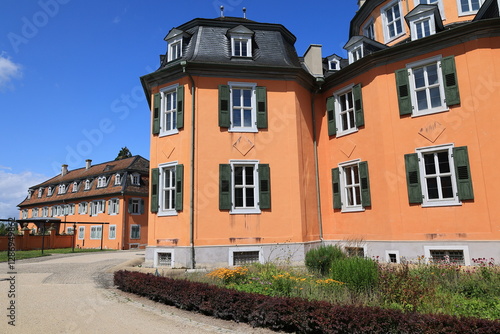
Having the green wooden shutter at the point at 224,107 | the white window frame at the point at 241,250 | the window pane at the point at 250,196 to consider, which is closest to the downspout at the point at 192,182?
the green wooden shutter at the point at 224,107

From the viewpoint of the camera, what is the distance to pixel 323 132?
1675cm

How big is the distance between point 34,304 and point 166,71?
1085 cm

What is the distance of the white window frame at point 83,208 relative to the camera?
38.5m

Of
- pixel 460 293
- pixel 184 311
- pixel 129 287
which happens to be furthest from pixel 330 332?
pixel 129 287

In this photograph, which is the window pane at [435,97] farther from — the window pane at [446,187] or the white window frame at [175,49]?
the white window frame at [175,49]

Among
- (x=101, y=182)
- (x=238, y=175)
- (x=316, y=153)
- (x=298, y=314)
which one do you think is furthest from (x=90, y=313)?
(x=101, y=182)

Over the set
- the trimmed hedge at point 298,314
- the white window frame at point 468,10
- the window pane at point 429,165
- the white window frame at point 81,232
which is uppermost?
the white window frame at point 468,10

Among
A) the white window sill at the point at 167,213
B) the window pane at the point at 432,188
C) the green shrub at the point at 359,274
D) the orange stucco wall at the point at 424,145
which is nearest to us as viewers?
the green shrub at the point at 359,274

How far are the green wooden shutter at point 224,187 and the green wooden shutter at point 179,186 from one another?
1680 millimetres

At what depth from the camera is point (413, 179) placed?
1303 cm

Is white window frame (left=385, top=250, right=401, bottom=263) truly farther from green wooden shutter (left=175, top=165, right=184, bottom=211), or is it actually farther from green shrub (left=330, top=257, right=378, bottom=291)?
green wooden shutter (left=175, top=165, right=184, bottom=211)

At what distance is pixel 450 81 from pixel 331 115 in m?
5.21

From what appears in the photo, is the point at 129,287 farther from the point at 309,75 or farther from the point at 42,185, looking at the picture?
the point at 42,185

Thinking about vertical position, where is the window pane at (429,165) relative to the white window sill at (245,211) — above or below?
above
